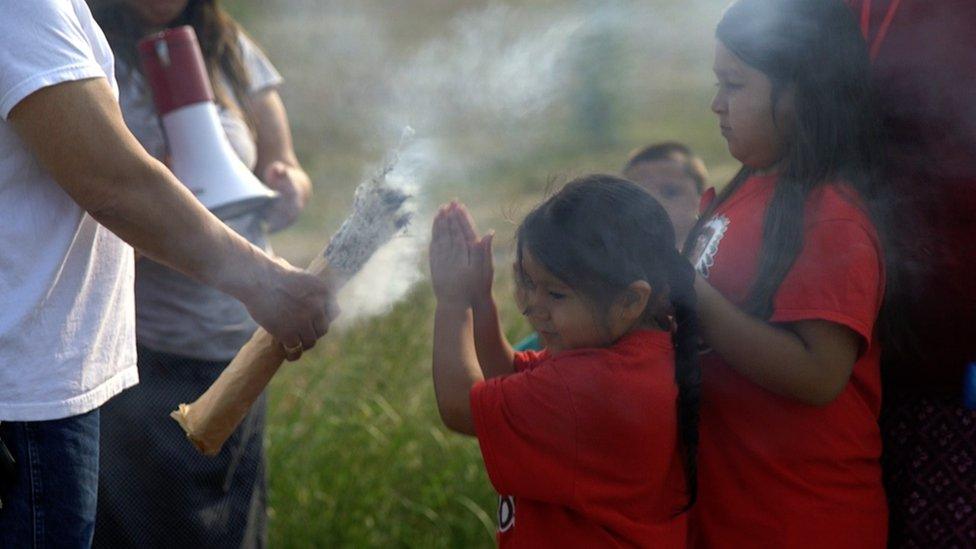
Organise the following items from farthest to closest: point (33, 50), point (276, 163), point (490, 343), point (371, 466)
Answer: point (371, 466), point (276, 163), point (490, 343), point (33, 50)

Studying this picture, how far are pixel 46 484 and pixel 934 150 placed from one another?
5.15ft

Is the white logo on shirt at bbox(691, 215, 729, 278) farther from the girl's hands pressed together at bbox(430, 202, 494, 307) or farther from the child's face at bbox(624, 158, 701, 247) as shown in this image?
the child's face at bbox(624, 158, 701, 247)

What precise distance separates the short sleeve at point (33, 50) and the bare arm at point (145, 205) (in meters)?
0.02

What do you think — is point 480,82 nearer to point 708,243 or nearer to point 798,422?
point 708,243

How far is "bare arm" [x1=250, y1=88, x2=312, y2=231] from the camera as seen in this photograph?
3086 millimetres

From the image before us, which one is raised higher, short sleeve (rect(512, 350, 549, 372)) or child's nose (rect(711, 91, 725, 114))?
child's nose (rect(711, 91, 725, 114))

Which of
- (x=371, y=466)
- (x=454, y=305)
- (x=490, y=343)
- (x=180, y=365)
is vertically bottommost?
(x=371, y=466)

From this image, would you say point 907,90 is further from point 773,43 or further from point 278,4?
point 278,4

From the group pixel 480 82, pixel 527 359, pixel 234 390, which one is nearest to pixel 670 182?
pixel 480 82

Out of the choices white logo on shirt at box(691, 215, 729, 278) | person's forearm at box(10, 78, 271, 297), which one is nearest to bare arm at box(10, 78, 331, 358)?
person's forearm at box(10, 78, 271, 297)

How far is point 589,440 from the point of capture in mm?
1934

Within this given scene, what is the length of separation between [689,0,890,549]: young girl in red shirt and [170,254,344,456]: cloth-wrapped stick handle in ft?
2.54

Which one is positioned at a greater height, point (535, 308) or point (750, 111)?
point (750, 111)

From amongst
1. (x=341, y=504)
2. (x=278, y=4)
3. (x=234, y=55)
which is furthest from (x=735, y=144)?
(x=278, y=4)
